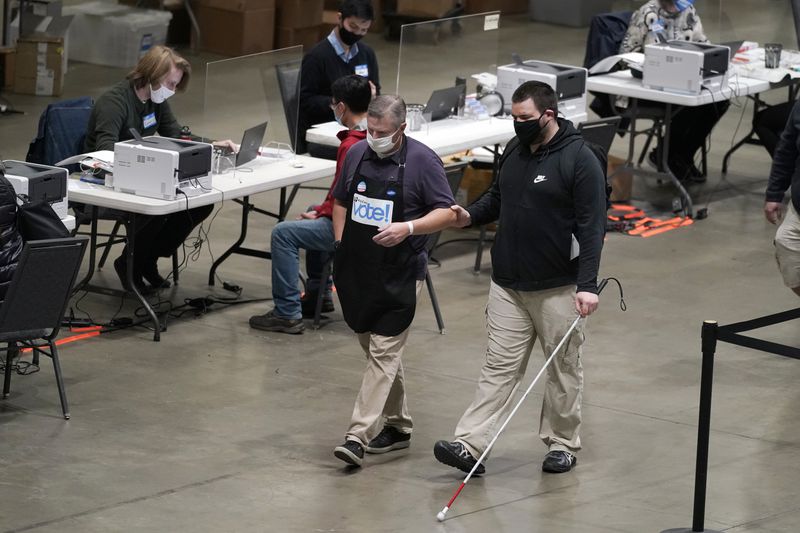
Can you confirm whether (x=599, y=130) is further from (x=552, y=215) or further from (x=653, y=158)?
(x=552, y=215)

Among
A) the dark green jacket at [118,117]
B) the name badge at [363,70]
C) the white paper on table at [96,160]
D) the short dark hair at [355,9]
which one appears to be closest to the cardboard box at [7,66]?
the name badge at [363,70]

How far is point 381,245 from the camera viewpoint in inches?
222

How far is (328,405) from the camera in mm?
6453

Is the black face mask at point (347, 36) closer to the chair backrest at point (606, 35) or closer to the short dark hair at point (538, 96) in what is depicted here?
the chair backrest at point (606, 35)

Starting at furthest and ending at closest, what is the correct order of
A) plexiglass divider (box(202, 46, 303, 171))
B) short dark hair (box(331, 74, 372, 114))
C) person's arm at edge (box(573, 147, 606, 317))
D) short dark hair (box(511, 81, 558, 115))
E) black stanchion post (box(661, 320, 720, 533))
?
plexiglass divider (box(202, 46, 303, 171)) < short dark hair (box(331, 74, 372, 114)) < short dark hair (box(511, 81, 558, 115)) < person's arm at edge (box(573, 147, 606, 317)) < black stanchion post (box(661, 320, 720, 533))

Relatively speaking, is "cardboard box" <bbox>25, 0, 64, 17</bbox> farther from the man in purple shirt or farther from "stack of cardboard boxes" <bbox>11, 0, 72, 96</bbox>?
the man in purple shirt

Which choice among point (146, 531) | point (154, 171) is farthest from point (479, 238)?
point (146, 531)

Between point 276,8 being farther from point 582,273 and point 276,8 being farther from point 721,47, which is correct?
point 582,273

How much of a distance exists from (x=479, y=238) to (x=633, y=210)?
189cm

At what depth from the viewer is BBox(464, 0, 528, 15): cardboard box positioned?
18.0 metres

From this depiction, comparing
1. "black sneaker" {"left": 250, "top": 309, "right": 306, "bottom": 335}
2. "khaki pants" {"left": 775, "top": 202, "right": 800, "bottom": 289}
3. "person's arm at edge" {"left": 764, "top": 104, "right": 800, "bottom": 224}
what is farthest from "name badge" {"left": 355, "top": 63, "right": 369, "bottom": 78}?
"khaki pants" {"left": 775, "top": 202, "right": 800, "bottom": 289}

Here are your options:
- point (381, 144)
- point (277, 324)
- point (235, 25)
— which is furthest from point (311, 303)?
point (235, 25)

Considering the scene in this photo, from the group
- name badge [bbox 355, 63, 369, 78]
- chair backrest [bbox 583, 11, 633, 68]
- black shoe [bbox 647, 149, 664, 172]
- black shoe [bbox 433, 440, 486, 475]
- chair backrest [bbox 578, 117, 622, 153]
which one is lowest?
black shoe [bbox 433, 440, 486, 475]

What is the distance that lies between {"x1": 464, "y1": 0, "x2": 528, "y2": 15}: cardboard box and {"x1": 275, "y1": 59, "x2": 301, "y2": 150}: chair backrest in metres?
8.96
